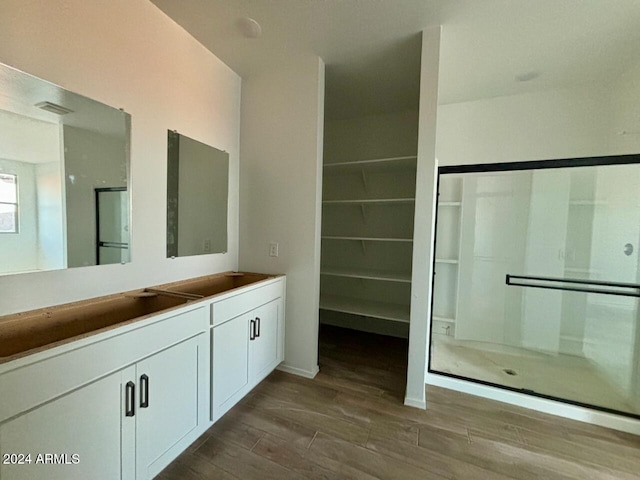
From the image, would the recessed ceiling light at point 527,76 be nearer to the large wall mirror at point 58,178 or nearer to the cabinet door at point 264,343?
the cabinet door at point 264,343

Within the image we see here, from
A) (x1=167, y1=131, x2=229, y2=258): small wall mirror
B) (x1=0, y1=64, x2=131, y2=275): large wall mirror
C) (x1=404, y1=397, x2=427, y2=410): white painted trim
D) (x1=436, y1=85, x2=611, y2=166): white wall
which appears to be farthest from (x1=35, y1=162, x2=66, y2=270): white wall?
(x1=436, y1=85, x2=611, y2=166): white wall

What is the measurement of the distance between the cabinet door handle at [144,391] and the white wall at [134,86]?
64cm

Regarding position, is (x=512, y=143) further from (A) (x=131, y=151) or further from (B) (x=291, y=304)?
(A) (x=131, y=151)

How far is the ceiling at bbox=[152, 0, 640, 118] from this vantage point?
5.41 feet

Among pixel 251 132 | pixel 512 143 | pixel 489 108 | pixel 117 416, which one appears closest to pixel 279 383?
pixel 117 416

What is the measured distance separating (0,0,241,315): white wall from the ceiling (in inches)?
9.9

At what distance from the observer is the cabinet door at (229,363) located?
161 cm

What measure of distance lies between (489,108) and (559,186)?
110 cm

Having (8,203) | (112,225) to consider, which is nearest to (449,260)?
(112,225)

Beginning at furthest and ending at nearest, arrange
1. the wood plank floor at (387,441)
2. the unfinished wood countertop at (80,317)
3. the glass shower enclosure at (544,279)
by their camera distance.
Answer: the glass shower enclosure at (544,279) < the wood plank floor at (387,441) < the unfinished wood countertop at (80,317)

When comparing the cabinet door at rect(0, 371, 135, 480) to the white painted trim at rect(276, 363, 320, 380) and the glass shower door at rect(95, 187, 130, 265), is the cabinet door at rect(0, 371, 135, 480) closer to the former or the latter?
the glass shower door at rect(95, 187, 130, 265)

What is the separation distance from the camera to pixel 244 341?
187 cm

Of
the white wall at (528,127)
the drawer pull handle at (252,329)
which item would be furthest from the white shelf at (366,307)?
the white wall at (528,127)

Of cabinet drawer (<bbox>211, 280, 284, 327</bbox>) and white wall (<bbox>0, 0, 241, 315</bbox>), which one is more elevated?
white wall (<bbox>0, 0, 241, 315</bbox>)
